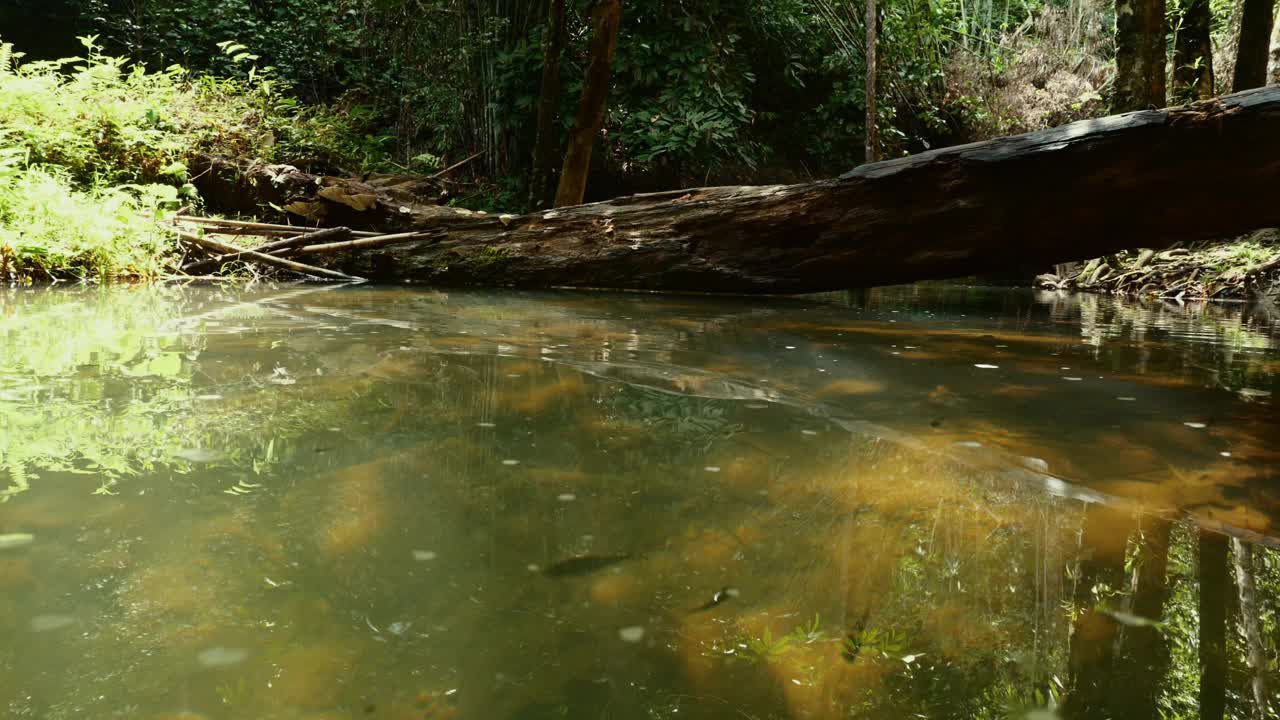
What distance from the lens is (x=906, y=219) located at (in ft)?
16.8

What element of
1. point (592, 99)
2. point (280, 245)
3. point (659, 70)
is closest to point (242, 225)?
point (280, 245)

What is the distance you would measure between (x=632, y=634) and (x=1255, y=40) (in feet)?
35.3

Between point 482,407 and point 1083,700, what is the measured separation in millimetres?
1767

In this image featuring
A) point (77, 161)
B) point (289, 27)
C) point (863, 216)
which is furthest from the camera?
point (289, 27)

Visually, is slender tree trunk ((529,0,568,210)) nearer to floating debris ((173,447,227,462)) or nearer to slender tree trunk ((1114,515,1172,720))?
floating debris ((173,447,227,462))

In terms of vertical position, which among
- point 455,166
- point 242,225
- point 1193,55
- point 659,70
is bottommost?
point 242,225

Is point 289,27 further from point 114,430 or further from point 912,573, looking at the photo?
point 912,573

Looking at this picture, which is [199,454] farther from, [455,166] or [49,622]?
[455,166]

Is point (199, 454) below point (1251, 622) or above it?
above

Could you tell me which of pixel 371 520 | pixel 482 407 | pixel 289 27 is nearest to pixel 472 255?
pixel 482 407

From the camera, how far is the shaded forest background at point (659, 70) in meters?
9.91

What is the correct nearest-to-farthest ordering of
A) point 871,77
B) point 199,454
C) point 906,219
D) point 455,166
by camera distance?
1. point 199,454
2. point 906,219
3. point 871,77
4. point 455,166

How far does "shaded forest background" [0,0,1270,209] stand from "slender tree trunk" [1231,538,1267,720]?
29.0 feet

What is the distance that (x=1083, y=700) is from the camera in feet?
3.24
